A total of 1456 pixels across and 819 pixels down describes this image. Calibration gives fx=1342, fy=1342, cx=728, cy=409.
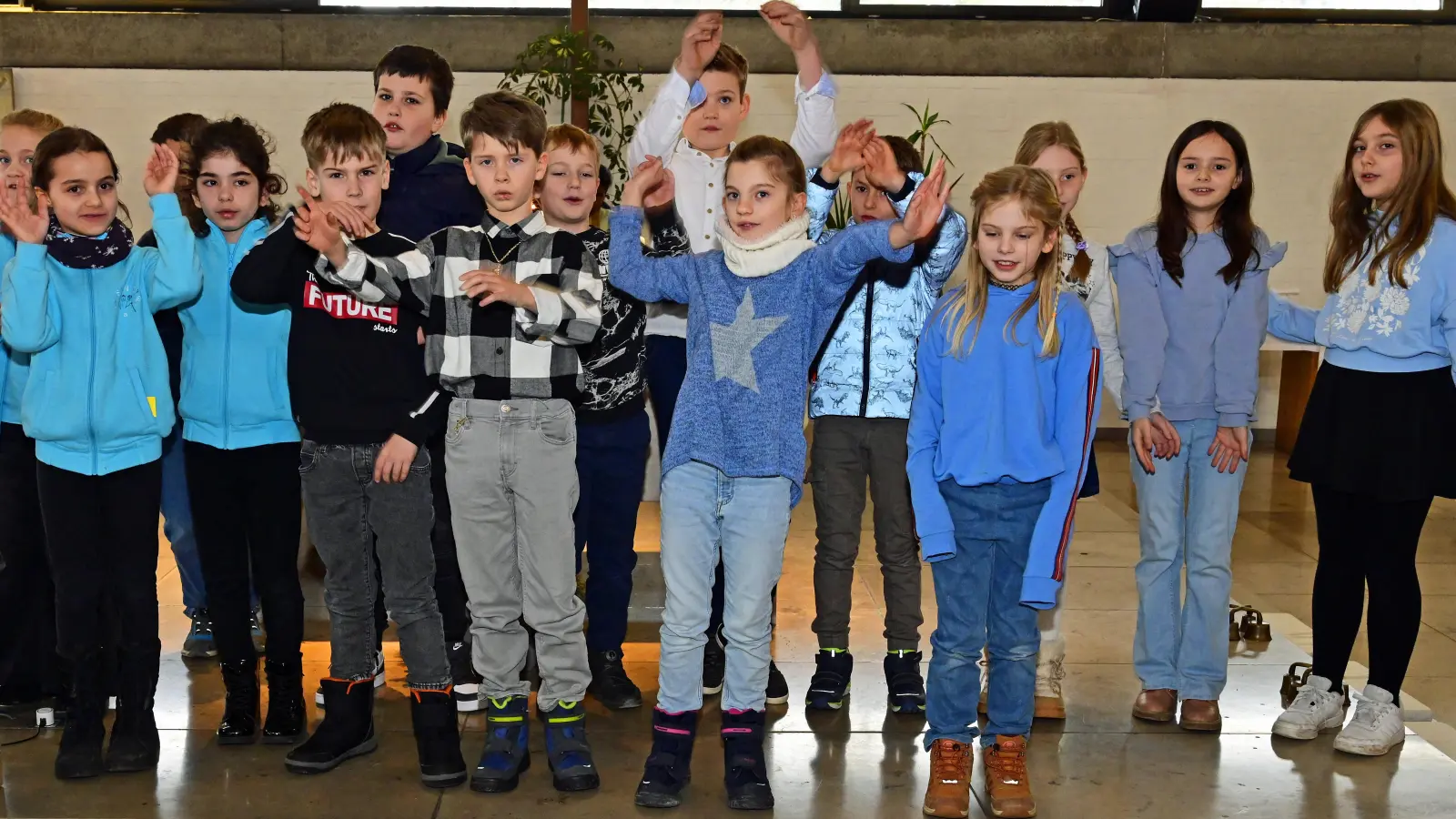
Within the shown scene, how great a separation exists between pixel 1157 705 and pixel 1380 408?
0.97 m

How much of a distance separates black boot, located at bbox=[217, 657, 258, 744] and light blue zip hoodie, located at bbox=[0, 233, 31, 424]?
84 centimetres

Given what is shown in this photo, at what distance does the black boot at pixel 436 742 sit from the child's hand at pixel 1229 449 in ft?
6.73

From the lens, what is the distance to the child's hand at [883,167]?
3.01 m

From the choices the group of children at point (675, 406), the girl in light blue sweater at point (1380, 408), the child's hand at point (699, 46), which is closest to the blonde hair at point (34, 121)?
the group of children at point (675, 406)

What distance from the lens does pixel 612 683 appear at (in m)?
3.69

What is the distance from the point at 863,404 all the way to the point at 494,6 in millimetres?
5253

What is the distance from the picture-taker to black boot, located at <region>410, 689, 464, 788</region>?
3.13 meters

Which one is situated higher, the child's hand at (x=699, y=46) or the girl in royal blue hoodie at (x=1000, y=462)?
the child's hand at (x=699, y=46)

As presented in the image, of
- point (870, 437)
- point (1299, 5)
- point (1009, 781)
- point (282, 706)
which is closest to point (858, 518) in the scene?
point (870, 437)

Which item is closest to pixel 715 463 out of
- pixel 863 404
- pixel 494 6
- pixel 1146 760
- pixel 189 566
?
pixel 863 404

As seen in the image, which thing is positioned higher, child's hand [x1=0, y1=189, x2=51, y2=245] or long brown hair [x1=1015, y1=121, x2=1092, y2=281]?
long brown hair [x1=1015, y1=121, x2=1092, y2=281]

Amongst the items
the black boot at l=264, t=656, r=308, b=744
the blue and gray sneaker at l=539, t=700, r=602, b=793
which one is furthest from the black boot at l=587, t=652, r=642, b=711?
the black boot at l=264, t=656, r=308, b=744

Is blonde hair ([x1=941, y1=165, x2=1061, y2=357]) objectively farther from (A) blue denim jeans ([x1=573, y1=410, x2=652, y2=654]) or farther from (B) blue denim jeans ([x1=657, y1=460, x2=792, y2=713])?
(A) blue denim jeans ([x1=573, y1=410, x2=652, y2=654])

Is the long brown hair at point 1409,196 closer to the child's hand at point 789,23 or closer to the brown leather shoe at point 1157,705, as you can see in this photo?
the brown leather shoe at point 1157,705
